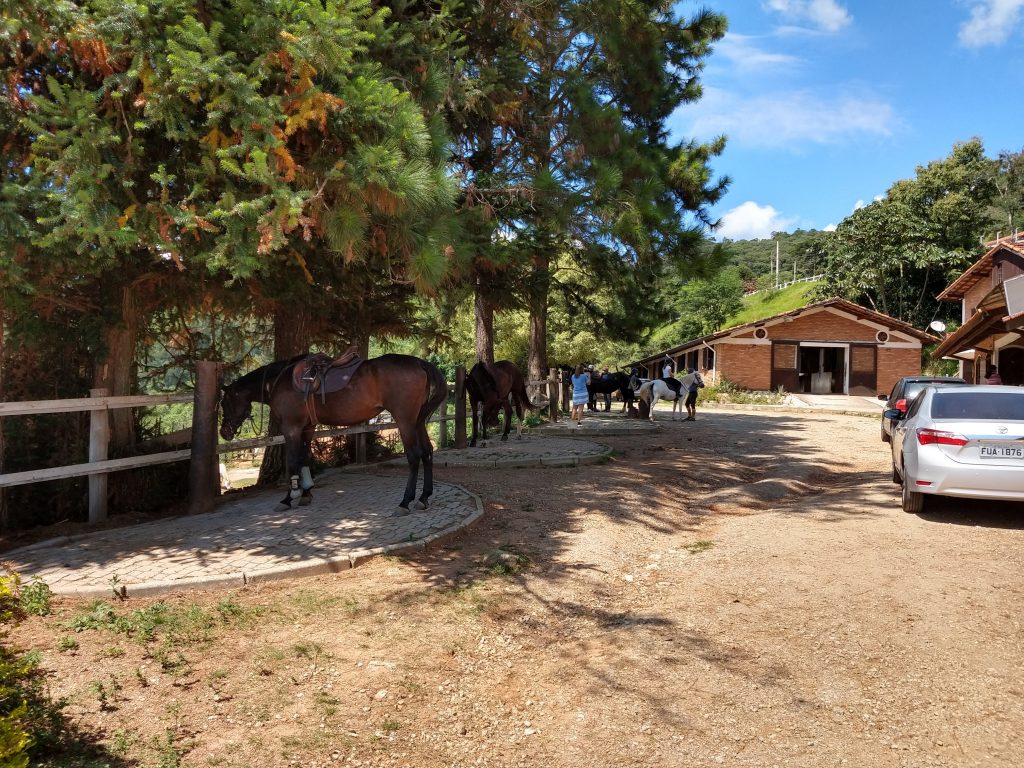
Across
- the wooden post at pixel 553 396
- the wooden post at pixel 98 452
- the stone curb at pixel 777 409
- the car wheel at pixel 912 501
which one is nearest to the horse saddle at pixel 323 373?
the wooden post at pixel 98 452

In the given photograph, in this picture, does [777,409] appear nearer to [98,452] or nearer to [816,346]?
[816,346]

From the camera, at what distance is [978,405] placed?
775 cm

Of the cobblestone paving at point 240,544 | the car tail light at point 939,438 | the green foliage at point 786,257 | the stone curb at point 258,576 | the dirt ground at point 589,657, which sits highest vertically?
the green foliage at point 786,257

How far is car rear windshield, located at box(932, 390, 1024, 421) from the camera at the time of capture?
7.57 metres

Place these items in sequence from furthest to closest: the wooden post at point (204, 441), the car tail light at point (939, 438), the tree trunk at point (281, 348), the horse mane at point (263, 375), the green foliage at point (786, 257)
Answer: the green foliage at point (786, 257) → the tree trunk at point (281, 348) → the horse mane at point (263, 375) → the wooden post at point (204, 441) → the car tail light at point (939, 438)

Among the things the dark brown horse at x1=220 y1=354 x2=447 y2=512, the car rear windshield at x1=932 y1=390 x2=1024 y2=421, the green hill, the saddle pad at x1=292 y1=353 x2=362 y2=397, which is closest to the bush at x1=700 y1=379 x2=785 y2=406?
the green hill

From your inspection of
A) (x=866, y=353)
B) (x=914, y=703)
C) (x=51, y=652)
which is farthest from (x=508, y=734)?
(x=866, y=353)

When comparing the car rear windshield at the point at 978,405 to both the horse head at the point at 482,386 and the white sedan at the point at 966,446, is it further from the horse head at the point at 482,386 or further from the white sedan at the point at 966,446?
the horse head at the point at 482,386

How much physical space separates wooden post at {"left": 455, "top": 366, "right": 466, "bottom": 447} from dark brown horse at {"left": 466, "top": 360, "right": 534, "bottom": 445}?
300mm

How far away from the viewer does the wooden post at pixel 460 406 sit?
41.7 ft

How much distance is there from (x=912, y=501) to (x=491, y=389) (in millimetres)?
7512

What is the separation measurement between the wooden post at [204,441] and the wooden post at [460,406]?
5306mm

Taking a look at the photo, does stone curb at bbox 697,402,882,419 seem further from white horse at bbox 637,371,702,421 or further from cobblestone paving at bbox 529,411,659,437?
cobblestone paving at bbox 529,411,659,437

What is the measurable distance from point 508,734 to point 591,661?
97 centimetres
